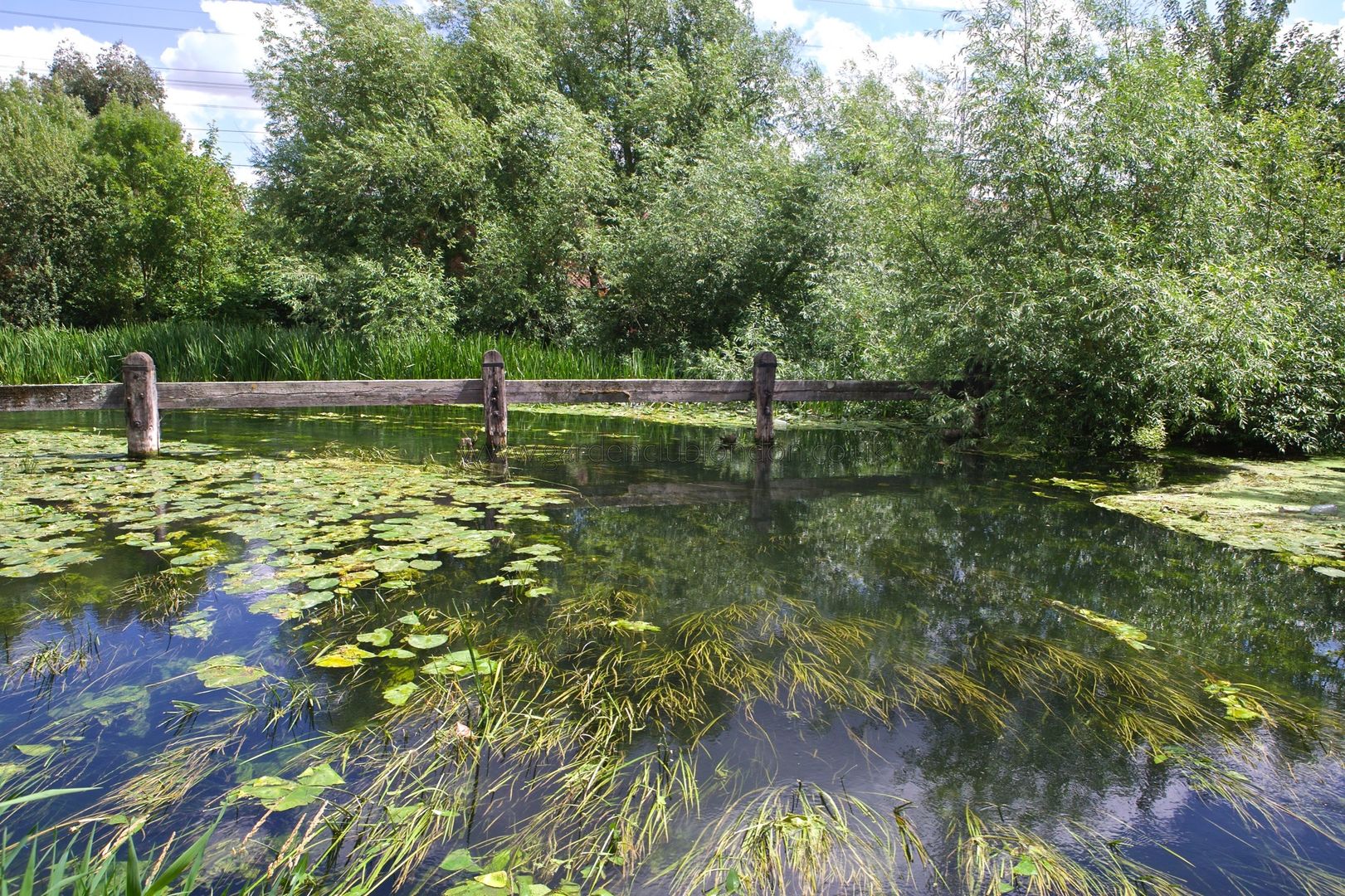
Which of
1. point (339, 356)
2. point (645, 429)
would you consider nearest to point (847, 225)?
point (645, 429)

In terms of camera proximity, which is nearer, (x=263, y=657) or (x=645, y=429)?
(x=263, y=657)

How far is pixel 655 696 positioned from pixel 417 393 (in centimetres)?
560

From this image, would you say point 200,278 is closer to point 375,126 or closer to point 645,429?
point 375,126

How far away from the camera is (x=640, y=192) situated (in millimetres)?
16953

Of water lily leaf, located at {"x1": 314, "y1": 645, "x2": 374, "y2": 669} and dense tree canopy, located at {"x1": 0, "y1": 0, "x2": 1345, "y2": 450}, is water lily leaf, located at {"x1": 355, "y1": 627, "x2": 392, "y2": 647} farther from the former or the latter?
dense tree canopy, located at {"x1": 0, "y1": 0, "x2": 1345, "y2": 450}

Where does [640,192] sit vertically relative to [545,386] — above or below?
above

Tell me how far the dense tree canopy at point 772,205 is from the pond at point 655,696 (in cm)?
342

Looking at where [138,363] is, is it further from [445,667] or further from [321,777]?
[321,777]

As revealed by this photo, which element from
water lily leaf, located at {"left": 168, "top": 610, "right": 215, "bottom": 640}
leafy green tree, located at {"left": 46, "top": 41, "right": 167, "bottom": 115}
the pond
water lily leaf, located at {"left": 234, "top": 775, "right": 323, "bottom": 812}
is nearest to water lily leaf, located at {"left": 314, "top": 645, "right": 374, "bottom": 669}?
the pond

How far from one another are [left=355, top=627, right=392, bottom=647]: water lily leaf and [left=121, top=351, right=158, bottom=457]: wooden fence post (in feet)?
15.8

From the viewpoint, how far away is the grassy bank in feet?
42.8

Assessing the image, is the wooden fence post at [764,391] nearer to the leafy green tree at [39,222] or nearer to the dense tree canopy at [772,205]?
the dense tree canopy at [772,205]

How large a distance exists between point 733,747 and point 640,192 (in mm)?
15894

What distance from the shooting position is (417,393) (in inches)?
301
